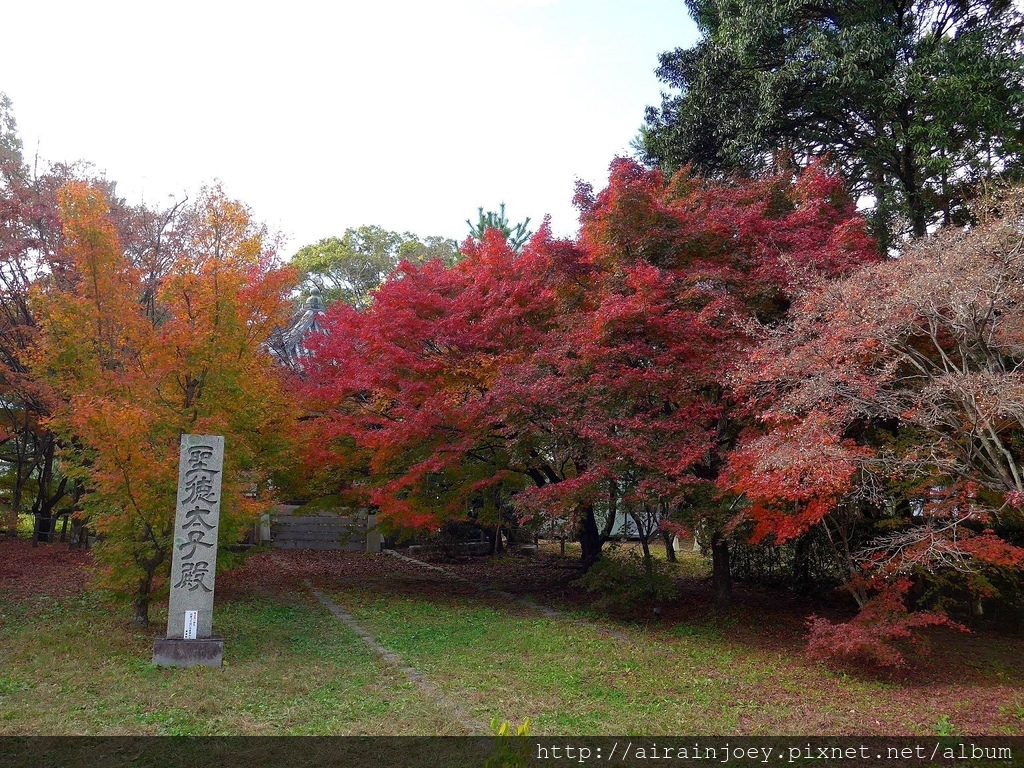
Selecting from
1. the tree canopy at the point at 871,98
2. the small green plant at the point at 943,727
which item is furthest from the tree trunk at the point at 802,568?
the small green plant at the point at 943,727

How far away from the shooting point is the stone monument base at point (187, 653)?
26.3 feet

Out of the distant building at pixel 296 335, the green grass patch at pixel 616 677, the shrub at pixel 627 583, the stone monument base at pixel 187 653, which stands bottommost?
the green grass patch at pixel 616 677

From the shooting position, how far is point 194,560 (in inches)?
338

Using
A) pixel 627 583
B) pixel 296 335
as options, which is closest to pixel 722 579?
pixel 627 583

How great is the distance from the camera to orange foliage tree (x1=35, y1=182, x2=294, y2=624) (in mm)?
9070

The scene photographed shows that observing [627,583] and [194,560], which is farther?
[627,583]

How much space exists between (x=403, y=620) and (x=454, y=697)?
14.7 feet

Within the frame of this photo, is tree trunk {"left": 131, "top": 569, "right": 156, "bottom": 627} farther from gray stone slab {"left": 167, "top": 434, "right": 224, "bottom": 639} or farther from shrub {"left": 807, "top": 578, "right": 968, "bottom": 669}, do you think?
shrub {"left": 807, "top": 578, "right": 968, "bottom": 669}

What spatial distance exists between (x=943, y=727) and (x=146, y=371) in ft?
32.6

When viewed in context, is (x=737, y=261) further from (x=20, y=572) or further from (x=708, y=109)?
(x=20, y=572)

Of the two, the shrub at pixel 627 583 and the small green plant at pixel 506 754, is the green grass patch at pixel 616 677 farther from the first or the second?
the small green plant at pixel 506 754

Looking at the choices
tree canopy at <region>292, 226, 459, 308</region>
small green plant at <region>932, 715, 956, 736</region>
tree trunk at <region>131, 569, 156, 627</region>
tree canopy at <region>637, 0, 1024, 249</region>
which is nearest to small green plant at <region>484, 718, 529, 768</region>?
small green plant at <region>932, 715, 956, 736</region>

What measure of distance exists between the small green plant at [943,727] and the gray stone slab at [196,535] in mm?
7534

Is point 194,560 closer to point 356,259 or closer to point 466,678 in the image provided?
point 466,678
